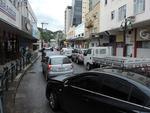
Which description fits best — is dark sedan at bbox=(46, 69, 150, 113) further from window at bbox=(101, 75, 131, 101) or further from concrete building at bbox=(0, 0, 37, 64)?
concrete building at bbox=(0, 0, 37, 64)

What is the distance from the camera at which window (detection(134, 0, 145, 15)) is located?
1046 inches

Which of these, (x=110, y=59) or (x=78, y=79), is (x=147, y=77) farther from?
(x=110, y=59)

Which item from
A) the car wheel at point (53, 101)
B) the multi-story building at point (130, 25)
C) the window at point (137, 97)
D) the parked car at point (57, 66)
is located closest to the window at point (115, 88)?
the window at point (137, 97)

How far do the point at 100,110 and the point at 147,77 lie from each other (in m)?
1.19

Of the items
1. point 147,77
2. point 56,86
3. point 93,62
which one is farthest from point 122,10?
point 147,77

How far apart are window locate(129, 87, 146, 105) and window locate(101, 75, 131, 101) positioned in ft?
0.44

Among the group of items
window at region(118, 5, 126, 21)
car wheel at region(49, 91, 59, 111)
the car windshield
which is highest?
window at region(118, 5, 126, 21)

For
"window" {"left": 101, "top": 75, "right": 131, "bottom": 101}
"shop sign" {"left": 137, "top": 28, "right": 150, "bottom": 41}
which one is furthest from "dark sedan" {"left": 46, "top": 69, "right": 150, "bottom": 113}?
"shop sign" {"left": 137, "top": 28, "right": 150, "bottom": 41}

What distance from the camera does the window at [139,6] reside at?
26.6m

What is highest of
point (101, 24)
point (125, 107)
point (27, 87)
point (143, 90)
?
point (101, 24)

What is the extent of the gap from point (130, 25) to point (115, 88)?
22.9 meters

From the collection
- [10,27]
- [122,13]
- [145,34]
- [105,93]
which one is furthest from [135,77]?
[122,13]

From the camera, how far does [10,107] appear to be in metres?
8.98

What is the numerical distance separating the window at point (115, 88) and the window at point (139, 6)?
70.3 feet
